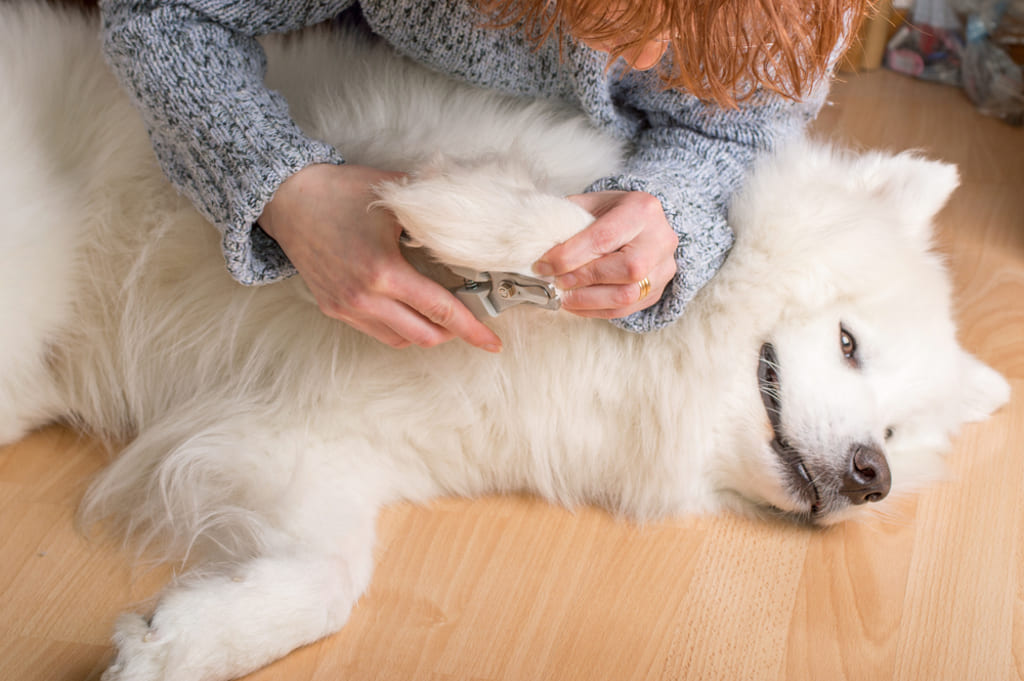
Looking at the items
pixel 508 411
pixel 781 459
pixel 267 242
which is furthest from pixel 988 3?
pixel 267 242

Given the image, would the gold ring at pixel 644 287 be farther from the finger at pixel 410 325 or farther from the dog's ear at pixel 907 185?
the dog's ear at pixel 907 185

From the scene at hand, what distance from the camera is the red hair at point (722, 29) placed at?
1022 mm

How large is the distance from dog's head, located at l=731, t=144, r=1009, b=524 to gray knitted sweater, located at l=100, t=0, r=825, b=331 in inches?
3.2

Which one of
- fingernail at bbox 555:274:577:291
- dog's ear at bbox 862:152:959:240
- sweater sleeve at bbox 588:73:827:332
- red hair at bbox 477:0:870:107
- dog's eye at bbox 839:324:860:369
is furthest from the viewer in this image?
dog's ear at bbox 862:152:959:240

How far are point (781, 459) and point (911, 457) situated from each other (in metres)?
0.30

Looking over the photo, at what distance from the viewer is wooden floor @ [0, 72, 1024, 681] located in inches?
48.2

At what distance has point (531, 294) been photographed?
1154 mm

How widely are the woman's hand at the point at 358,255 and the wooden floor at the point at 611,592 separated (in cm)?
36

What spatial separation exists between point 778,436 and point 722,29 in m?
0.63

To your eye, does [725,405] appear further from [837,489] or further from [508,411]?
[508,411]

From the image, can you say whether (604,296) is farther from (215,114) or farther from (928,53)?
(928,53)

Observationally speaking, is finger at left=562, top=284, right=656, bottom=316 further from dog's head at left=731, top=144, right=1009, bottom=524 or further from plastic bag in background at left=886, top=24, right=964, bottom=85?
plastic bag in background at left=886, top=24, right=964, bottom=85

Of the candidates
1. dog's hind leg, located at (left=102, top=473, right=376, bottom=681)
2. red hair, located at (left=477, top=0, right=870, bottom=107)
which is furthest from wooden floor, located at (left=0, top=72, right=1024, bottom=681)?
red hair, located at (left=477, top=0, right=870, bottom=107)

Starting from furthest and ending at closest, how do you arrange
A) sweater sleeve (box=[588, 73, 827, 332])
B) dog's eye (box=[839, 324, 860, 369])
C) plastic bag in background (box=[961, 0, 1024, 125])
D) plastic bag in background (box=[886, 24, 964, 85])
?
plastic bag in background (box=[886, 24, 964, 85]) < plastic bag in background (box=[961, 0, 1024, 125]) < dog's eye (box=[839, 324, 860, 369]) < sweater sleeve (box=[588, 73, 827, 332])
